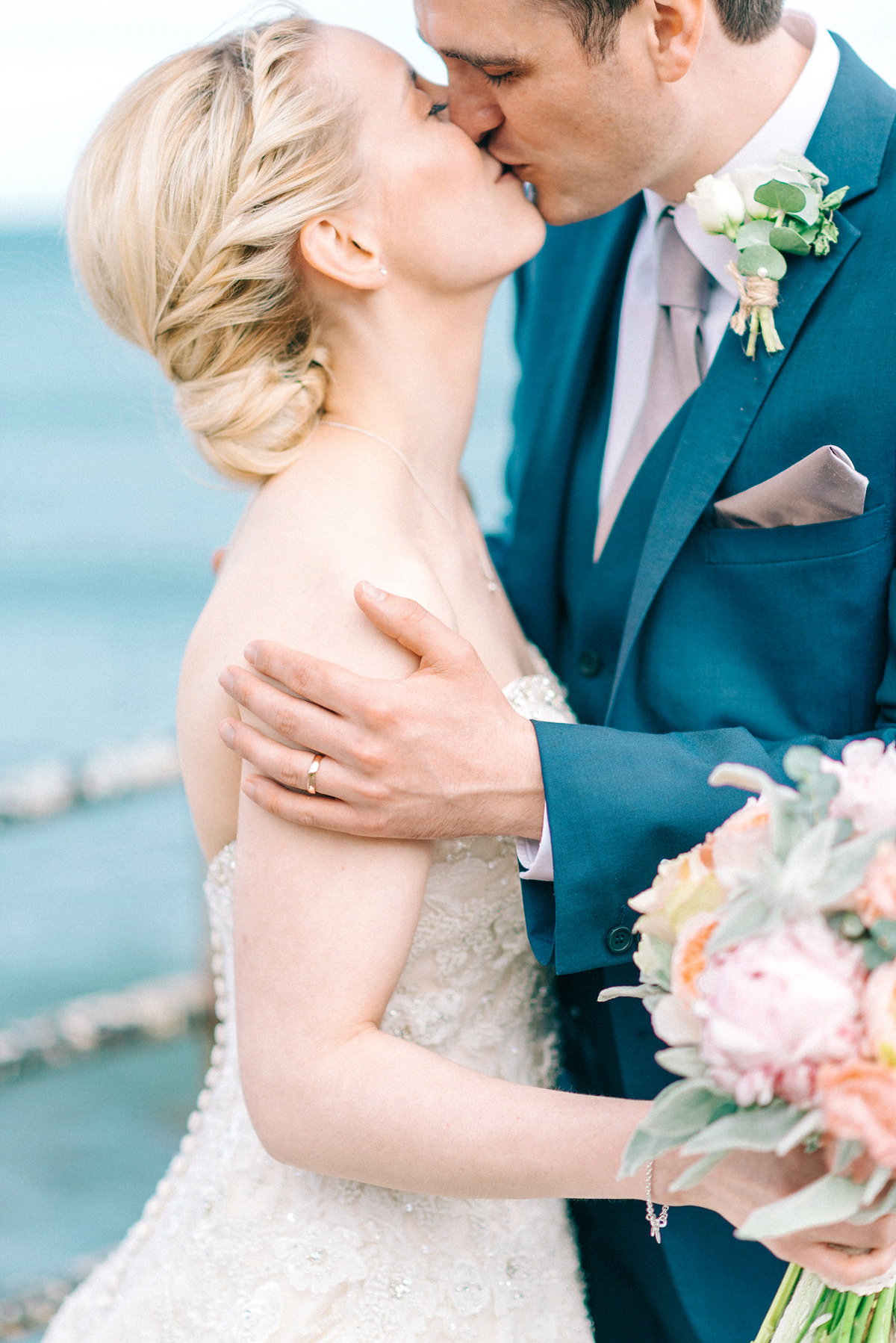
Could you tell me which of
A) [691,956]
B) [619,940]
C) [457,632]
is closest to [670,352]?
[457,632]

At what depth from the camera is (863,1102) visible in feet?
3.29

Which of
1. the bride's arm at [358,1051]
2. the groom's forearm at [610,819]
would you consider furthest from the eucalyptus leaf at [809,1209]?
the groom's forearm at [610,819]

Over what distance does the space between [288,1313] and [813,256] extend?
195 cm

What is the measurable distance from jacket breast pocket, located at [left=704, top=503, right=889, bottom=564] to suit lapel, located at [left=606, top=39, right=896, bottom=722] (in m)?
0.07

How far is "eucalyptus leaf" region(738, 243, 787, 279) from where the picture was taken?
1.96 meters

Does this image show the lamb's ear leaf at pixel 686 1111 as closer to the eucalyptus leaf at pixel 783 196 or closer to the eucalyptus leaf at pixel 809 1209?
the eucalyptus leaf at pixel 809 1209

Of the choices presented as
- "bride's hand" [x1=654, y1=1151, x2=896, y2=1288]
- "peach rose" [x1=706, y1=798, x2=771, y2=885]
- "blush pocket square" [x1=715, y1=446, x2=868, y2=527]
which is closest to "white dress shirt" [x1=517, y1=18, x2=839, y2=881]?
"blush pocket square" [x1=715, y1=446, x2=868, y2=527]

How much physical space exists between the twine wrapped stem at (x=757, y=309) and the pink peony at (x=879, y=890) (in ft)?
3.88

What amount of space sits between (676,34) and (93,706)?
533 inches

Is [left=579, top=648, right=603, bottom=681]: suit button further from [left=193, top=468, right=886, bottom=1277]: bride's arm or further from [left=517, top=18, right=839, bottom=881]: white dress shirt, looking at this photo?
[left=193, top=468, right=886, bottom=1277]: bride's arm

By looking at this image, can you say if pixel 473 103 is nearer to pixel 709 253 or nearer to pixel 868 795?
pixel 709 253

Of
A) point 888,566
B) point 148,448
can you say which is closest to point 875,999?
point 888,566

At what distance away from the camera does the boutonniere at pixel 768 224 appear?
1967 millimetres

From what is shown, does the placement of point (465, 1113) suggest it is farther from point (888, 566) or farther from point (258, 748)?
point (888, 566)
